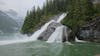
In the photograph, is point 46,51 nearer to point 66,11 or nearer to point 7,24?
point 66,11

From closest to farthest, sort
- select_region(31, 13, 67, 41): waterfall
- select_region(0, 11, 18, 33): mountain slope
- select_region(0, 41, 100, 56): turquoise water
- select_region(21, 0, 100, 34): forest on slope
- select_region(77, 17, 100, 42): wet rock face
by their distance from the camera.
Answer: select_region(0, 41, 100, 56): turquoise water, select_region(77, 17, 100, 42): wet rock face, select_region(21, 0, 100, 34): forest on slope, select_region(31, 13, 67, 41): waterfall, select_region(0, 11, 18, 33): mountain slope

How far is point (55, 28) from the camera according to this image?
45719 mm

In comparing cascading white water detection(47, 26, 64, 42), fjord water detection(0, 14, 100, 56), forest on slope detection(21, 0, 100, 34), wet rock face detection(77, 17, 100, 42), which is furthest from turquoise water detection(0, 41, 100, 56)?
forest on slope detection(21, 0, 100, 34)

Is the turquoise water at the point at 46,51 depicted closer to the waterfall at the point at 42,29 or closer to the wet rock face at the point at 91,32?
the wet rock face at the point at 91,32

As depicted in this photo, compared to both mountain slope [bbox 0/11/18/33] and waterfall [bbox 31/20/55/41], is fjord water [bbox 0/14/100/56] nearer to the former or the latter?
waterfall [bbox 31/20/55/41]

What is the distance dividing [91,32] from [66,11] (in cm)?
1037

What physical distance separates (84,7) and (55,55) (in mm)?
24045

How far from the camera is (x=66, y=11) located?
2082 inches

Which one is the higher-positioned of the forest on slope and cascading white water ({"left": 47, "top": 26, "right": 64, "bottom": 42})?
the forest on slope

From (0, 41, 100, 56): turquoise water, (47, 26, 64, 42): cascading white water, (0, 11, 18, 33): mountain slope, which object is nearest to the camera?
(0, 41, 100, 56): turquoise water

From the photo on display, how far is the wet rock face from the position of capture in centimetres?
4334

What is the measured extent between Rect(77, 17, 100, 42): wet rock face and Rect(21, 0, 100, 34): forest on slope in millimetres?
1593

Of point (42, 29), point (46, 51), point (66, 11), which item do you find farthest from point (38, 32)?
point (46, 51)

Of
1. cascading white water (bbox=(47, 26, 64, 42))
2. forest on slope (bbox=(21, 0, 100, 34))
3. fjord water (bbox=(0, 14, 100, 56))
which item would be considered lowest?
fjord water (bbox=(0, 14, 100, 56))
